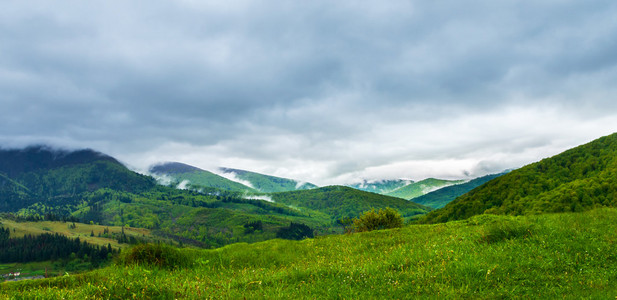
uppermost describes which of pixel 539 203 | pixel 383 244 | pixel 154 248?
pixel 154 248

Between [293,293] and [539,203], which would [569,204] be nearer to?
[539,203]

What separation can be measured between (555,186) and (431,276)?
149928 mm

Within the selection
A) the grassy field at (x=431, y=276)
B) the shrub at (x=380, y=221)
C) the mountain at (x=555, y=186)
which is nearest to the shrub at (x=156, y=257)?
the grassy field at (x=431, y=276)

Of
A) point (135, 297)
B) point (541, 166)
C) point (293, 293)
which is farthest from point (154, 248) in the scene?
point (541, 166)

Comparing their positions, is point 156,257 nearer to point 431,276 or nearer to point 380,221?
point 431,276

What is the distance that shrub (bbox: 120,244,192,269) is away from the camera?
1323cm

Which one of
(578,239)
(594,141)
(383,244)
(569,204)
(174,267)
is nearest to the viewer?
(578,239)

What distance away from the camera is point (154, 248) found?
Result: 552 inches

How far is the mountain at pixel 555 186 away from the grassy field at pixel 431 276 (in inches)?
3518

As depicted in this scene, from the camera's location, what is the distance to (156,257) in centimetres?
1360

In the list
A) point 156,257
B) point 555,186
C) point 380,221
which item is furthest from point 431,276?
point 555,186

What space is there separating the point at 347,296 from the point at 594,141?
638 feet

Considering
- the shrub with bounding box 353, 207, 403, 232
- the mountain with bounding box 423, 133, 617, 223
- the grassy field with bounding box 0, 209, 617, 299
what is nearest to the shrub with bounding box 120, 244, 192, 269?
the grassy field with bounding box 0, 209, 617, 299

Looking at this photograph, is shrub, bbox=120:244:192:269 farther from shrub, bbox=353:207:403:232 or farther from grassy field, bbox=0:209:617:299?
shrub, bbox=353:207:403:232
